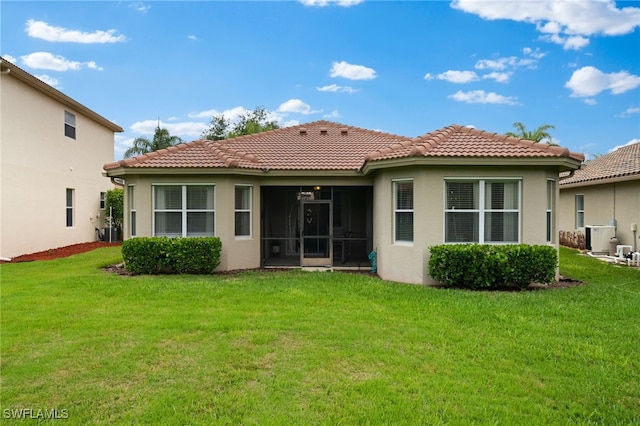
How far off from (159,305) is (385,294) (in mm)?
4729

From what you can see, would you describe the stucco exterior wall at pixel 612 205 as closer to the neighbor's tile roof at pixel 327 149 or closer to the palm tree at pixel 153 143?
the neighbor's tile roof at pixel 327 149

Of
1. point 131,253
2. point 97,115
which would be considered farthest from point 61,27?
point 131,253

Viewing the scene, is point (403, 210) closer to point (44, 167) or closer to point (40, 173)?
point (40, 173)

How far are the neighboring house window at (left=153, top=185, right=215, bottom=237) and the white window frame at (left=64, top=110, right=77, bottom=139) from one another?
403 inches

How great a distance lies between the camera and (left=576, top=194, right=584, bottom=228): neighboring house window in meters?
19.6

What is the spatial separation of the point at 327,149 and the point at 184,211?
5.66 meters

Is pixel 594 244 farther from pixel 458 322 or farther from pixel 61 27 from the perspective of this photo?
pixel 61 27

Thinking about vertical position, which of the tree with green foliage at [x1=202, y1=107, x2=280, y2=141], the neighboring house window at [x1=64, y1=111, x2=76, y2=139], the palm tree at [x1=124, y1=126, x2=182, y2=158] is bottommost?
the neighboring house window at [x1=64, y1=111, x2=76, y2=139]

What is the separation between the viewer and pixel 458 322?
6828 millimetres

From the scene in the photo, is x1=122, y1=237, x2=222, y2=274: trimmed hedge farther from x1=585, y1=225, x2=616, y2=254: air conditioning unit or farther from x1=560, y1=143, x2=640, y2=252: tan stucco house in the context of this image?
x1=585, y1=225, x2=616, y2=254: air conditioning unit

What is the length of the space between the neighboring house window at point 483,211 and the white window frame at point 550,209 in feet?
3.59

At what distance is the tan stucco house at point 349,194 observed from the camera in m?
10.2

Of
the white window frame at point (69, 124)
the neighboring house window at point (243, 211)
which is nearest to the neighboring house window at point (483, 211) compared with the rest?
the neighboring house window at point (243, 211)

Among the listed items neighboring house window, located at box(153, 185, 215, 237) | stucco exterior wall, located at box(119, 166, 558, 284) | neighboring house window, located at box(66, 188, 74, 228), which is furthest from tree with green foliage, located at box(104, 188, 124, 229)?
neighboring house window, located at box(153, 185, 215, 237)
